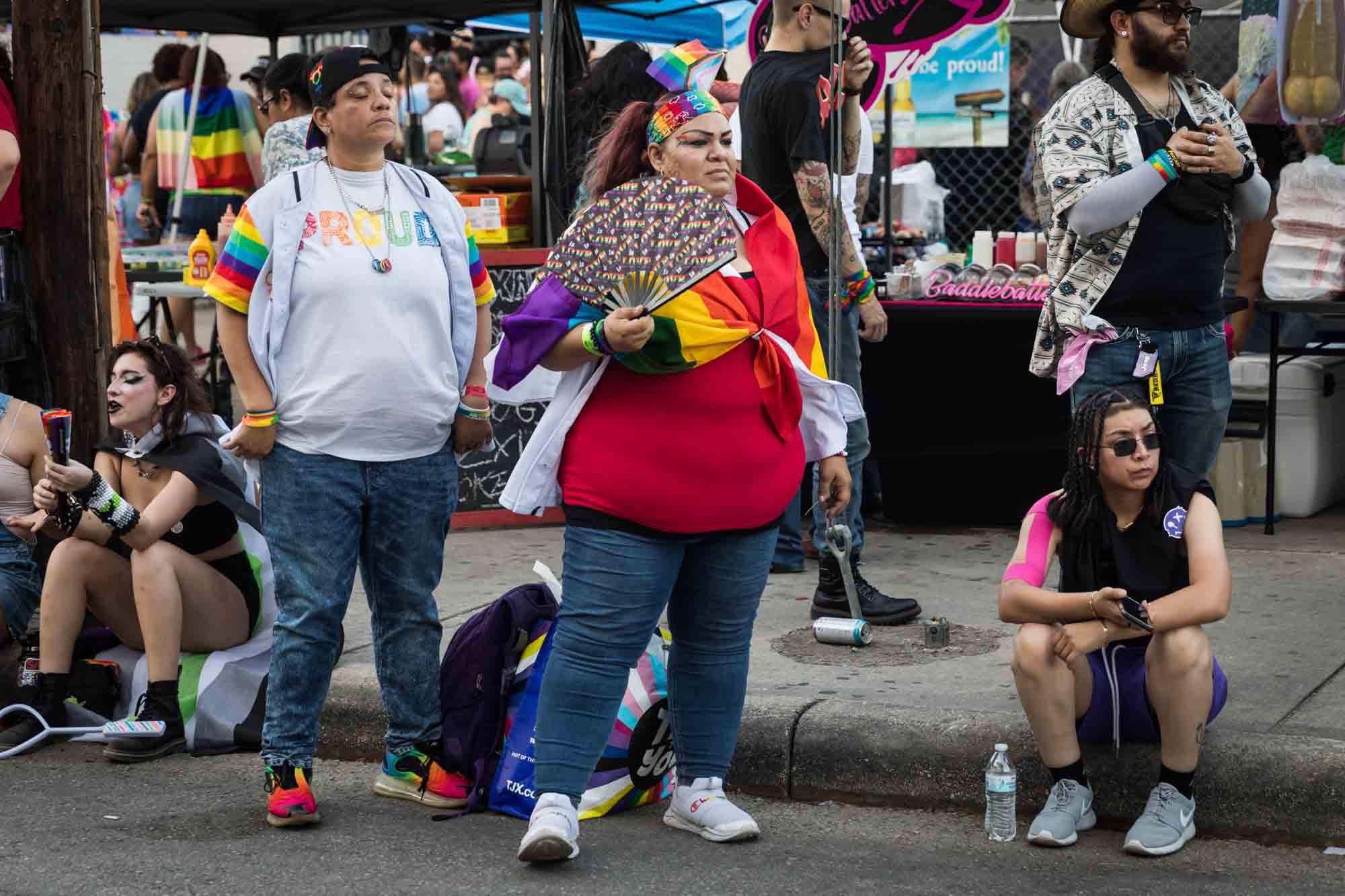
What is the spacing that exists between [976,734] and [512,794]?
1163mm

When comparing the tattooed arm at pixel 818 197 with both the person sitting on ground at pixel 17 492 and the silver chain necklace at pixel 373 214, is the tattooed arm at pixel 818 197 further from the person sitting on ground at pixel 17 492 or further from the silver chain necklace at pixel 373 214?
the person sitting on ground at pixel 17 492

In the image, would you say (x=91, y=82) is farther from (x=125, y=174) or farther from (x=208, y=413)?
(x=125, y=174)

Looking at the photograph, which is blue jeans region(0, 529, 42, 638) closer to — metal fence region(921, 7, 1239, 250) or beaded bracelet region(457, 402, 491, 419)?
beaded bracelet region(457, 402, 491, 419)

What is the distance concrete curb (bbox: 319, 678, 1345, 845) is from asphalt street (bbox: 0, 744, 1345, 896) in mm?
58

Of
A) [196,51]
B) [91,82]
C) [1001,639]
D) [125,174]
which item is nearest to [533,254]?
[91,82]

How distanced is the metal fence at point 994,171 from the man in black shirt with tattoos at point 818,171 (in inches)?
226

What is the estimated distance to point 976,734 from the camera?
178 inches

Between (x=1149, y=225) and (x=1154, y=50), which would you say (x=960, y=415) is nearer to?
(x=1149, y=225)

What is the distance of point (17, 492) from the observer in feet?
18.2

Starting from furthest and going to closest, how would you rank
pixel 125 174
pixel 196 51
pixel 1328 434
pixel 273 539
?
pixel 125 174, pixel 196 51, pixel 1328 434, pixel 273 539

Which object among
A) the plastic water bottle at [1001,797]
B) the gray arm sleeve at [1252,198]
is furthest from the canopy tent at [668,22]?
the plastic water bottle at [1001,797]

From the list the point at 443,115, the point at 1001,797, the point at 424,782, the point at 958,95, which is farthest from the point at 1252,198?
the point at 443,115

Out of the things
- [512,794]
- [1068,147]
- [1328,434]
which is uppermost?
[1068,147]

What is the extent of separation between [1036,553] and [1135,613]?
326 millimetres
